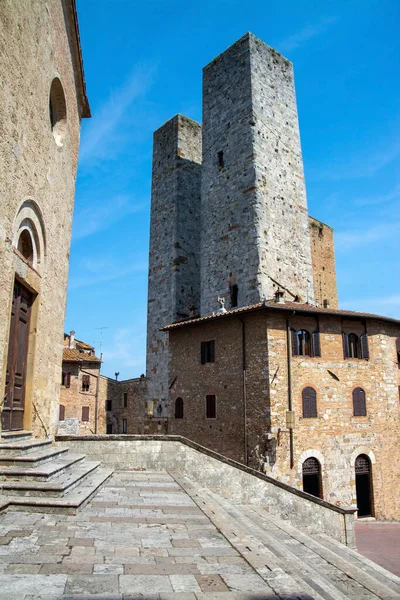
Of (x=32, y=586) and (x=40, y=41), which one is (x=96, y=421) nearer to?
(x=40, y=41)

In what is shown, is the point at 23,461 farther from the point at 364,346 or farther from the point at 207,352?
the point at 364,346


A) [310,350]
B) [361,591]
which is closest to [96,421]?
[310,350]

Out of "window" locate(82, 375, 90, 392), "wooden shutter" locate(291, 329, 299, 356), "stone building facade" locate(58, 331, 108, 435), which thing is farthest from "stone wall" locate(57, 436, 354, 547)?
"window" locate(82, 375, 90, 392)

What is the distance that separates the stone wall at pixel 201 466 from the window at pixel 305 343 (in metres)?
6.46

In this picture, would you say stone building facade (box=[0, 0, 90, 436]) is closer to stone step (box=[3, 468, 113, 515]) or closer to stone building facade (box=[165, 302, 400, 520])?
stone step (box=[3, 468, 113, 515])

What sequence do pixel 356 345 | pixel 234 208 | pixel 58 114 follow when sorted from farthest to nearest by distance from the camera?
pixel 234 208, pixel 356 345, pixel 58 114

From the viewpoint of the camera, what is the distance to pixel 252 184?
20688 millimetres

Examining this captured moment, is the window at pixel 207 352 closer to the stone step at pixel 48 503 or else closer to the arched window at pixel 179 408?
the arched window at pixel 179 408

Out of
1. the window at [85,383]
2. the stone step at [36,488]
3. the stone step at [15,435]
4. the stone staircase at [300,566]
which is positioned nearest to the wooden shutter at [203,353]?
the stone step at [15,435]

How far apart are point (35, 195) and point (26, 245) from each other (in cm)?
97

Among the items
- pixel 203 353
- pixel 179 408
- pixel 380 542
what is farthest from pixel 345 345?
pixel 179 408

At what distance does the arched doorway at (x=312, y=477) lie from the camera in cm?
1612

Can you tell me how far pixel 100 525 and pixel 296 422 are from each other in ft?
39.9

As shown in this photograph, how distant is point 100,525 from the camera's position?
5203 millimetres
